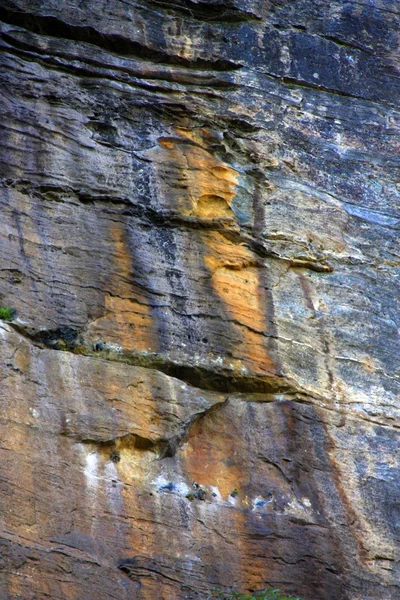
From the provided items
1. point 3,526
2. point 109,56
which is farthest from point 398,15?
point 3,526

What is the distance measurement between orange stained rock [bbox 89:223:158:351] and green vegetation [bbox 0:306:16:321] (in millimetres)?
920

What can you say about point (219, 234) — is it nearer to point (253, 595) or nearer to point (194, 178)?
point (194, 178)

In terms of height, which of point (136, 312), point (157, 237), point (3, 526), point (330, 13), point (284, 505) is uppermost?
point (330, 13)

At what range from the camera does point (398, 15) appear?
45.8 ft

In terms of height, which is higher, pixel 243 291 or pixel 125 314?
pixel 243 291

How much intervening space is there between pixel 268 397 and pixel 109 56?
18.0ft

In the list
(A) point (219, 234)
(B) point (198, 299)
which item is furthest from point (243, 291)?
(A) point (219, 234)

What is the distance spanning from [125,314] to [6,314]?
1.44 metres

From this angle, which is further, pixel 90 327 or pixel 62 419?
pixel 90 327

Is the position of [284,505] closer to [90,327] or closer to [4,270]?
[90,327]

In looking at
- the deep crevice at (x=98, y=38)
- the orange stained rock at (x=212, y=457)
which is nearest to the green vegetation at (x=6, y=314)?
the orange stained rock at (x=212, y=457)

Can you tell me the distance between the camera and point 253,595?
28.7 ft

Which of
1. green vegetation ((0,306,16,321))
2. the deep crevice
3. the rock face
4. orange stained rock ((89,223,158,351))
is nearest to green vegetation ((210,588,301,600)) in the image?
the rock face

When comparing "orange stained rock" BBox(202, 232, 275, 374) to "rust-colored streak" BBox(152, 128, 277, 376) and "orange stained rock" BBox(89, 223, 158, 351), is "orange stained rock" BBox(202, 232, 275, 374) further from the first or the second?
"orange stained rock" BBox(89, 223, 158, 351)
